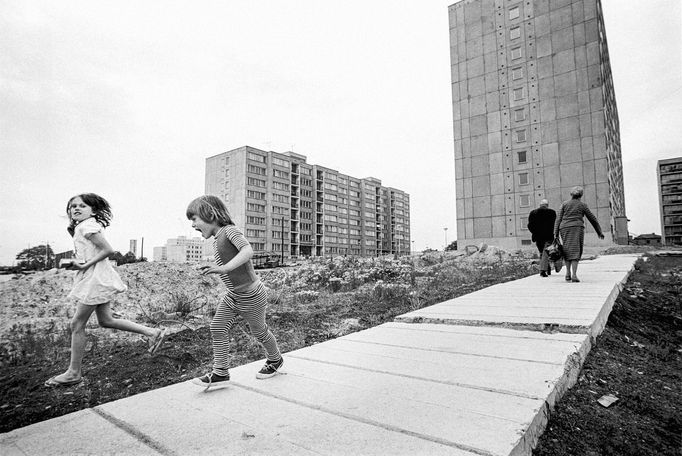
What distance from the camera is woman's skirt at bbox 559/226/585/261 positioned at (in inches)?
296

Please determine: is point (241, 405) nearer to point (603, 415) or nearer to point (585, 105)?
point (603, 415)

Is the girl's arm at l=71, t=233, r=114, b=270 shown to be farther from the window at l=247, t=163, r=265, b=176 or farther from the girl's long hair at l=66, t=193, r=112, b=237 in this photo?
the window at l=247, t=163, r=265, b=176

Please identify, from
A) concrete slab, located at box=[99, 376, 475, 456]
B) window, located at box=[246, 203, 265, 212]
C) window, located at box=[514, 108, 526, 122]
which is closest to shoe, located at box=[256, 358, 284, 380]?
concrete slab, located at box=[99, 376, 475, 456]

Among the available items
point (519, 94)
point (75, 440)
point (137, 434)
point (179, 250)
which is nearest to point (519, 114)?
point (519, 94)

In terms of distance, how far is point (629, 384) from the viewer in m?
2.73

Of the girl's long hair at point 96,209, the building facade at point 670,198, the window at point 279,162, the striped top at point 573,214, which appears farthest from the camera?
the building facade at point 670,198

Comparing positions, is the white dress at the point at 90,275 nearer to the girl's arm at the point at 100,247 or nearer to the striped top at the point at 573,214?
the girl's arm at the point at 100,247

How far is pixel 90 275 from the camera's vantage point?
3234 millimetres

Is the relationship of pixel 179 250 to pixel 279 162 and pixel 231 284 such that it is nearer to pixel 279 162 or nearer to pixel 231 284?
pixel 231 284

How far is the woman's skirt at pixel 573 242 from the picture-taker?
7516 mm

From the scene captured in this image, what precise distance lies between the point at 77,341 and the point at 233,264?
71.0 inches

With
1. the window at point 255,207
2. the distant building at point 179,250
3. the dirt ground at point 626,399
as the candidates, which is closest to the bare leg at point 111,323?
the dirt ground at point 626,399

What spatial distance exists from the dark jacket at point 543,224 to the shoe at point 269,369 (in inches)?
344

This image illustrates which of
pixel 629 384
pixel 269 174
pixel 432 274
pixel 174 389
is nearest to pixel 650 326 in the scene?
pixel 629 384
